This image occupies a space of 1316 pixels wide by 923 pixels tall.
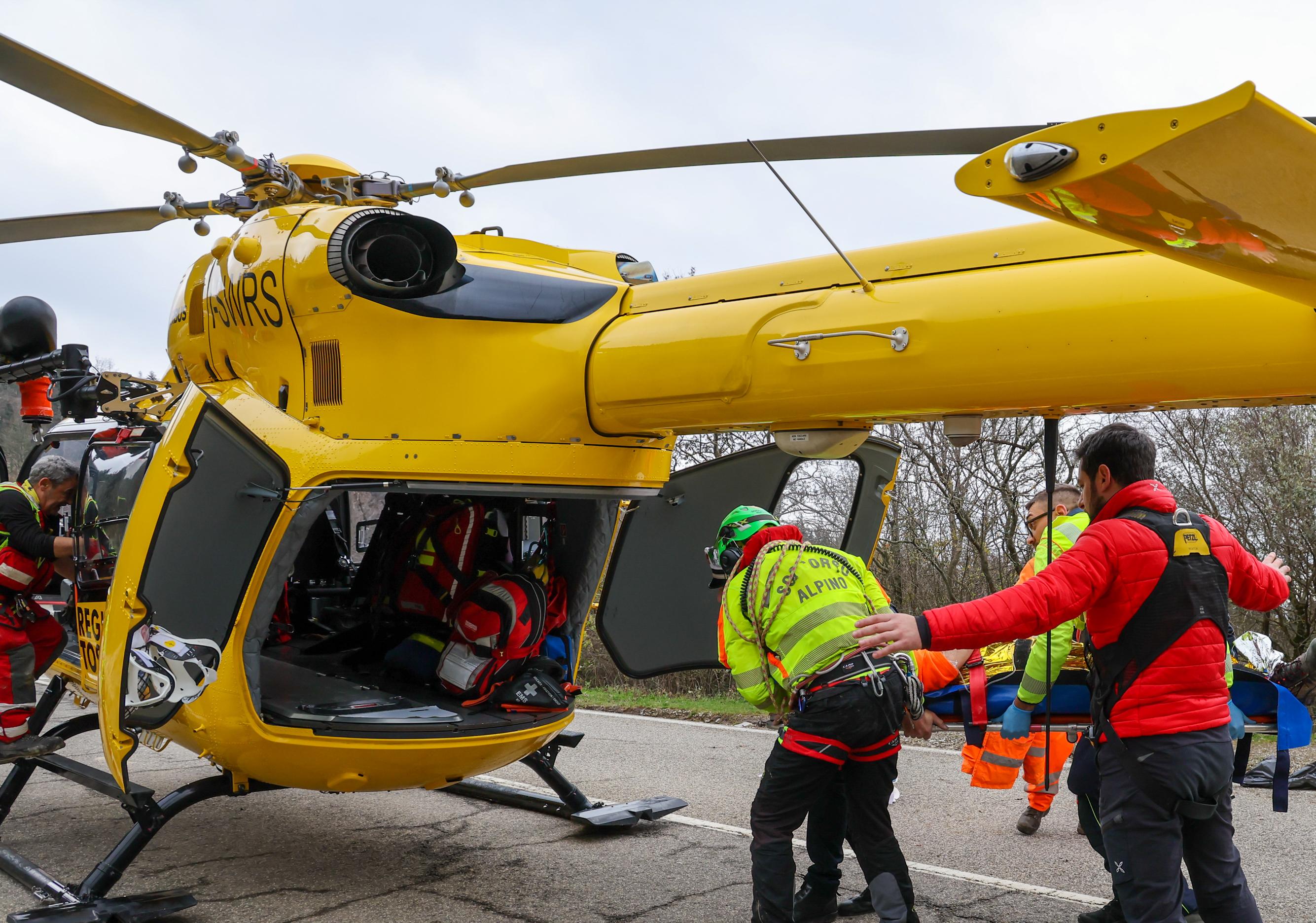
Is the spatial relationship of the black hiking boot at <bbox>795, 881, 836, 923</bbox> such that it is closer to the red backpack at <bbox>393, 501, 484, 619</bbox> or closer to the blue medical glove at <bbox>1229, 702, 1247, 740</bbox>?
the blue medical glove at <bbox>1229, 702, 1247, 740</bbox>

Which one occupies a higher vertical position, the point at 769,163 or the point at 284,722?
the point at 769,163

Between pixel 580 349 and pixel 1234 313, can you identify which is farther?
pixel 580 349

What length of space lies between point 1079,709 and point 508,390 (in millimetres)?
2841

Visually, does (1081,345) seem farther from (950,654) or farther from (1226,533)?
(950,654)

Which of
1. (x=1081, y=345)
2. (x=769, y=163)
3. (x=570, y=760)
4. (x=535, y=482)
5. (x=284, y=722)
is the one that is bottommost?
(x=570, y=760)

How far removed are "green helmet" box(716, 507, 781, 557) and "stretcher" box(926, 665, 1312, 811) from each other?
1.31m

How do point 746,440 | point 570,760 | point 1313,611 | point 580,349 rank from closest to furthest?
point 580,349
point 570,760
point 1313,611
point 746,440

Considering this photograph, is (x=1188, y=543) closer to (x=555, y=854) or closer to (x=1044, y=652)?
(x=1044, y=652)

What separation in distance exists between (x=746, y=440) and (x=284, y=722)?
26.9ft

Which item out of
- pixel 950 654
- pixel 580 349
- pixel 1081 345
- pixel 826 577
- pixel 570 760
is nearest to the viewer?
pixel 1081 345

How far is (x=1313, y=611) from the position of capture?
9.67 m

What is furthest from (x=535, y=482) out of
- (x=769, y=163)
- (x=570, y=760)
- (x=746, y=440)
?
(x=746, y=440)

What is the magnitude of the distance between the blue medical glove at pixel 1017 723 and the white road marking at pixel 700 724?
8.12 ft

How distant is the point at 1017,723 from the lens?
469 cm
